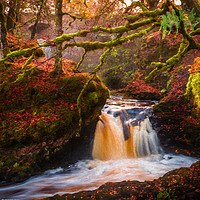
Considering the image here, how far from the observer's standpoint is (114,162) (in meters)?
5.92

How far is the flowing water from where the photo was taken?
4.18 metres

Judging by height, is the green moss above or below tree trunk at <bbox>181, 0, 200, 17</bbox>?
below


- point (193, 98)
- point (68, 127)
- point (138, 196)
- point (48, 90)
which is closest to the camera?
point (138, 196)

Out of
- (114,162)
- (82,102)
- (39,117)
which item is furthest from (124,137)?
(39,117)

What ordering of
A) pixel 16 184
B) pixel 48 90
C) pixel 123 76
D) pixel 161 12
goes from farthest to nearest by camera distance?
pixel 123 76
pixel 48 90
pixel 16 184
pixel 161 12

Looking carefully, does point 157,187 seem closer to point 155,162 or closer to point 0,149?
point 155,162

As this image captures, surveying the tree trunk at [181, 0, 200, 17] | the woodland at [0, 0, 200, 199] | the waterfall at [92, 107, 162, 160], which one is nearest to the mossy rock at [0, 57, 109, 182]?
the woodland at [0, 0, 200, 199]

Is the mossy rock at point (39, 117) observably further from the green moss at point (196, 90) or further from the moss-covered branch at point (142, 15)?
the green moss at point (196, 90)

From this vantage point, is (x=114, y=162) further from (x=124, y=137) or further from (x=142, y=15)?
(x=142, y=15)

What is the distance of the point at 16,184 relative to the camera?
13.6ft

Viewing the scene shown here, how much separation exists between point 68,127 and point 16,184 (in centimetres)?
213

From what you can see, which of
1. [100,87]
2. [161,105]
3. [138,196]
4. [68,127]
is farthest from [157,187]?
[161,105]

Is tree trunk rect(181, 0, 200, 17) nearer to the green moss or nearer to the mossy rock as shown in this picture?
the green moss

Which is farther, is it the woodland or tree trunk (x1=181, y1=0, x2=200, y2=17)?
tree trunk (x1=181, y1=0, x2=200, y2=17)
